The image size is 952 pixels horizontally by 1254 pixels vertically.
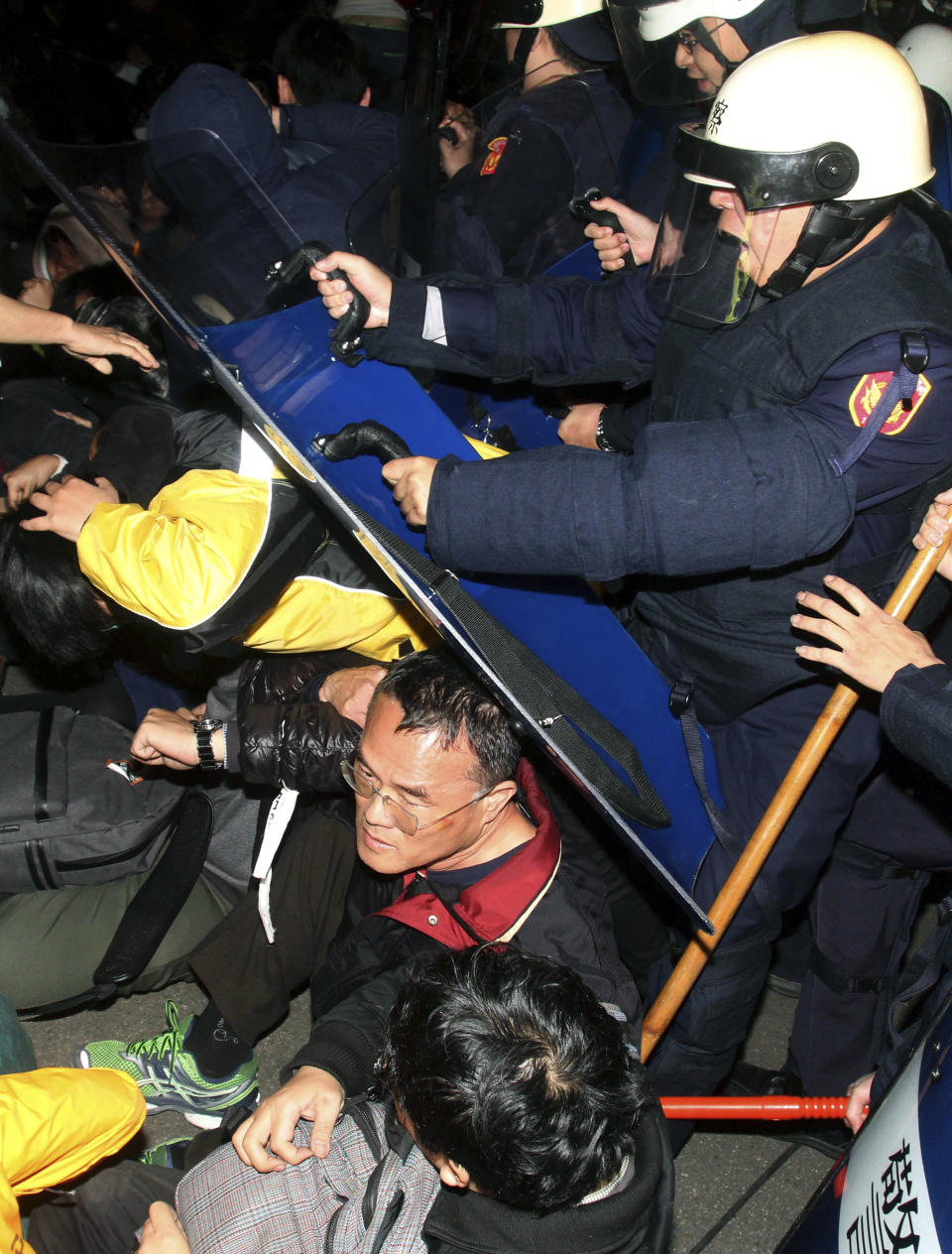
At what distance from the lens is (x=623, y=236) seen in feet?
10.1

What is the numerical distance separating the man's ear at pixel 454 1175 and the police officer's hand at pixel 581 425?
2086 mm

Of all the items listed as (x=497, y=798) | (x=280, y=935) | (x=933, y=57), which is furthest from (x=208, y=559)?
(x=933, y=57)

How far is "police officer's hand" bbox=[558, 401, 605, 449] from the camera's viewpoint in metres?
3.09

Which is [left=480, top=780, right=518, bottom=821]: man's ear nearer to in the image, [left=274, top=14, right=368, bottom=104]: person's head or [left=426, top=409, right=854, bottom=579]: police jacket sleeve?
[left=426, top=409, right=854, bottom=579]: police jacket sleeve

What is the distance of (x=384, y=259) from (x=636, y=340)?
2.32 feet

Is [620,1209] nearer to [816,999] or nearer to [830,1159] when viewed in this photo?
[816,999]

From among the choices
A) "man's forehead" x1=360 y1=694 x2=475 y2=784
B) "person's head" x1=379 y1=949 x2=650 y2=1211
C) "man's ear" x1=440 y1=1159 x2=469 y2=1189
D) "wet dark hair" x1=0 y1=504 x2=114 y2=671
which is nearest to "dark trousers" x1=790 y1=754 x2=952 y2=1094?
"man's forehead" x1=360 y1=694 x2=475 y2=784

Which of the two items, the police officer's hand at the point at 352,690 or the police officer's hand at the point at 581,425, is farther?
the police officer's hand at the point at 581,425

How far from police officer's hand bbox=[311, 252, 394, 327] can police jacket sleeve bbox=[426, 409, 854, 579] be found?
2.03 feet

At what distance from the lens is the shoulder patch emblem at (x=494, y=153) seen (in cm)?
335

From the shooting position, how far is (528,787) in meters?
2.29

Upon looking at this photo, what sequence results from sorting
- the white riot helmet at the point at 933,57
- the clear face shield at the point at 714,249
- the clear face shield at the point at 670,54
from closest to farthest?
the clear face shield at the point at 714,249
the clear face shield at the point at 670,54
the white riot helmet at the point at 933,57

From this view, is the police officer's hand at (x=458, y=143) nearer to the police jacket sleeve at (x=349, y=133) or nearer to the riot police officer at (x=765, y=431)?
the police jacket sleeve at (x=349, y=133)

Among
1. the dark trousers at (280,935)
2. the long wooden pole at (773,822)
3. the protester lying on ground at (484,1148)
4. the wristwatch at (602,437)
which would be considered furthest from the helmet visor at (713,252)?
the dark trousers at (280,935)
